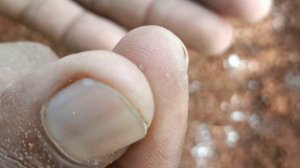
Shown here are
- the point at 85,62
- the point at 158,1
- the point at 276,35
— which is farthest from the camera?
the point at 276,35

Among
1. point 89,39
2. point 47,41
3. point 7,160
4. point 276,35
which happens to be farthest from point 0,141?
point 276,35

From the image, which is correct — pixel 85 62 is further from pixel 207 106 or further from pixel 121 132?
pixel 207 106

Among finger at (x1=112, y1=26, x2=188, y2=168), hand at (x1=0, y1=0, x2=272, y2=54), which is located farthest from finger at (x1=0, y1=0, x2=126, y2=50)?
finger at (x1=112, y1=26, x2=188, y2=168)

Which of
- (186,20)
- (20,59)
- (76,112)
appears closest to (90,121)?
(76,112)

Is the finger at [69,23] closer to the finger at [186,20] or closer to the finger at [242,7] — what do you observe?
the finger at [186,20]

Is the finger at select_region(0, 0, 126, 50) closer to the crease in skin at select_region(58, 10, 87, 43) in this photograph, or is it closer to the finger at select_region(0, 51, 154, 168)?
the crease in skin at select_region(58, 10, 87, 43)

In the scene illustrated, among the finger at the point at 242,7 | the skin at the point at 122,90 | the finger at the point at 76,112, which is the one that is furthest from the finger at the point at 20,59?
the finger at the point at 242,7
